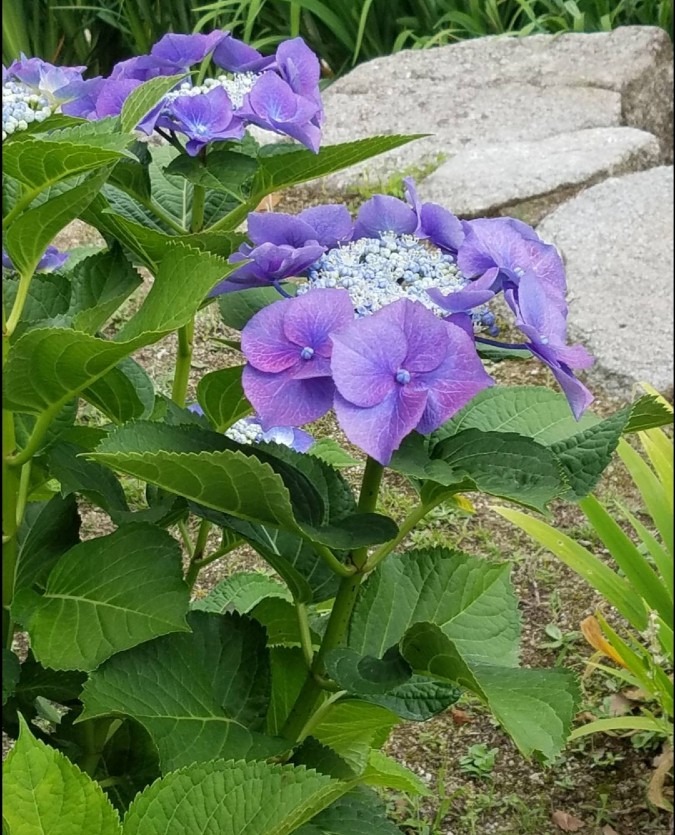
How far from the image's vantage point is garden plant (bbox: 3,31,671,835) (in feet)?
1.78

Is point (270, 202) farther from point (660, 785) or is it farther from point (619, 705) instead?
point (660, 785)

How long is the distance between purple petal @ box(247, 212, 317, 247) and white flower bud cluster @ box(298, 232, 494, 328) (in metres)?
0.02

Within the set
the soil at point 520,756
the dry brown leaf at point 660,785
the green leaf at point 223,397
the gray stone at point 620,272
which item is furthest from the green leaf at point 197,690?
the gray stone at point 620,272

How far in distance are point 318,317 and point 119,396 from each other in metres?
0.28

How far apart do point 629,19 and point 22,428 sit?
3.28m

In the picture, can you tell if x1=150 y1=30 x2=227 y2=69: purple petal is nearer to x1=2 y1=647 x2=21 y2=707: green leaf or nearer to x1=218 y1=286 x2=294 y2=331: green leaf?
x1=218 y1=286 x2=294 y2=331: green leaf

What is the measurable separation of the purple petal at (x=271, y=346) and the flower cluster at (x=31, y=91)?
0.68ft

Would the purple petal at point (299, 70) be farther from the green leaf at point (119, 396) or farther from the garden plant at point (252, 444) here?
the green leaf at point (119, 396)

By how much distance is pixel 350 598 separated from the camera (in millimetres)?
677

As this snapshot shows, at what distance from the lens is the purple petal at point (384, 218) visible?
0.62 metres

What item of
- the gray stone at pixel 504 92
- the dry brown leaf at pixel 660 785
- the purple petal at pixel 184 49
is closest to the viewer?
the purple petal at pixel 184 49

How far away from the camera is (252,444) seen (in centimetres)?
66

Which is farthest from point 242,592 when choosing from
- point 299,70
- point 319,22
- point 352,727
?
point 319,22

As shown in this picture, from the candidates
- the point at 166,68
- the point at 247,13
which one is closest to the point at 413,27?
the point at 247,13
